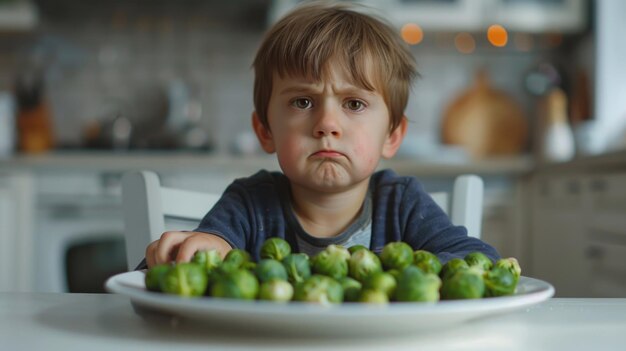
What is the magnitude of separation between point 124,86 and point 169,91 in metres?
0.27

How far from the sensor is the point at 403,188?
1144 millimetres

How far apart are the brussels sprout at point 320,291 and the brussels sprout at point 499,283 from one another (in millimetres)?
124

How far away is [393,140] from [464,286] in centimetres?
71

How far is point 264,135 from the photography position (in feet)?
3.90

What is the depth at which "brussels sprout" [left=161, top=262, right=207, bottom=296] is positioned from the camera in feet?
1.59

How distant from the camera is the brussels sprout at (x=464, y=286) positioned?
0.50 m

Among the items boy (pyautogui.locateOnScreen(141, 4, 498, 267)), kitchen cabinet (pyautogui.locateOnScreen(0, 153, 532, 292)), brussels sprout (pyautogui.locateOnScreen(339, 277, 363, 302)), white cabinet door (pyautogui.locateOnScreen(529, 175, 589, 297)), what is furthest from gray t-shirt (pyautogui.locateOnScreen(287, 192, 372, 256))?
kitchen cabinet (pyautogui.locateOnScreen(0, 153, 532, 292))

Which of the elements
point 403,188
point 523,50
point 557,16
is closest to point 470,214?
point 403,188

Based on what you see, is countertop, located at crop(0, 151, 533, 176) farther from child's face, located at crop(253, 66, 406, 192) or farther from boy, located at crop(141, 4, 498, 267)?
child's face, located at crop(253, 66, 406, 192)

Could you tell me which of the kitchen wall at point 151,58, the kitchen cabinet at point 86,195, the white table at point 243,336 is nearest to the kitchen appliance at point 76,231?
the kitchen cabinet at point 86,195

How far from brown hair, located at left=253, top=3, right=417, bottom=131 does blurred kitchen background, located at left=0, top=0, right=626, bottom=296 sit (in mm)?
1417

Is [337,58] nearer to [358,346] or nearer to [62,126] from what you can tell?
[358,346]

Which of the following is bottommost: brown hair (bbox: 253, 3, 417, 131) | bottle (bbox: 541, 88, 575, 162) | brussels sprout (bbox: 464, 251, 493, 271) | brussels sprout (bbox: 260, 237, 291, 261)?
brussels sprout (bbox: 464, 251, 493, 271)

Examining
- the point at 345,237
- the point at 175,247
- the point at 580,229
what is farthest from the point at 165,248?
the point at 580,229
